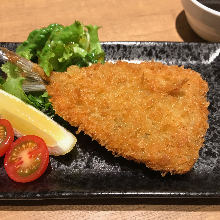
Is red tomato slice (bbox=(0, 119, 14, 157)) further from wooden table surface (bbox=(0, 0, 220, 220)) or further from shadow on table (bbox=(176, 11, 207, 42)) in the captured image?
shadow on table (bbox=(176, 11, 207, 42))

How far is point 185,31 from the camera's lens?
128 inches

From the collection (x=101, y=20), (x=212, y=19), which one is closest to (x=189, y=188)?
(x=212, y=19)

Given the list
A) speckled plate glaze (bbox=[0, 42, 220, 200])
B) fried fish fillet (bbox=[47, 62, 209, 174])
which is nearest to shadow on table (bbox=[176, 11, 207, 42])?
speckled plate glaze (bbox=[0, 42, 220, 200])

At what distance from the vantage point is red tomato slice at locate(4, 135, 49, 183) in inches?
81.7

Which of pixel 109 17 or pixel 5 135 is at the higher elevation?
pixel 109 17

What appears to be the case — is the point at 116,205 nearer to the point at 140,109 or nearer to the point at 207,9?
the point at 140,109

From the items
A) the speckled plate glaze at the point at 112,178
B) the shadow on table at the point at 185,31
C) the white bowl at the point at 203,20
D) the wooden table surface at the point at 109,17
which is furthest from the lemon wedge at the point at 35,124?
the shadow on table at the point at 185,31

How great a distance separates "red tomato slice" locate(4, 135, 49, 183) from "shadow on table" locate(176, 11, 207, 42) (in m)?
1.94

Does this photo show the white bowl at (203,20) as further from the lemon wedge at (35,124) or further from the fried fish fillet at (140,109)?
the lemon wedge at (35,124)

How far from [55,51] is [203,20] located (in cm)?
139

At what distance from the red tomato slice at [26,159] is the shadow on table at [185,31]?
1942 mm

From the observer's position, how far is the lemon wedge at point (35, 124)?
219 centimetres

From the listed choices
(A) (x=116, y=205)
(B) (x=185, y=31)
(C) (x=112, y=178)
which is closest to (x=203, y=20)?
(B) (x=185, y=31)

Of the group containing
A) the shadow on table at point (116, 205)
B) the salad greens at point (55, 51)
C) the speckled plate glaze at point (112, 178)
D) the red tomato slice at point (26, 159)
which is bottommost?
the shadow on table at point (116, 205)
